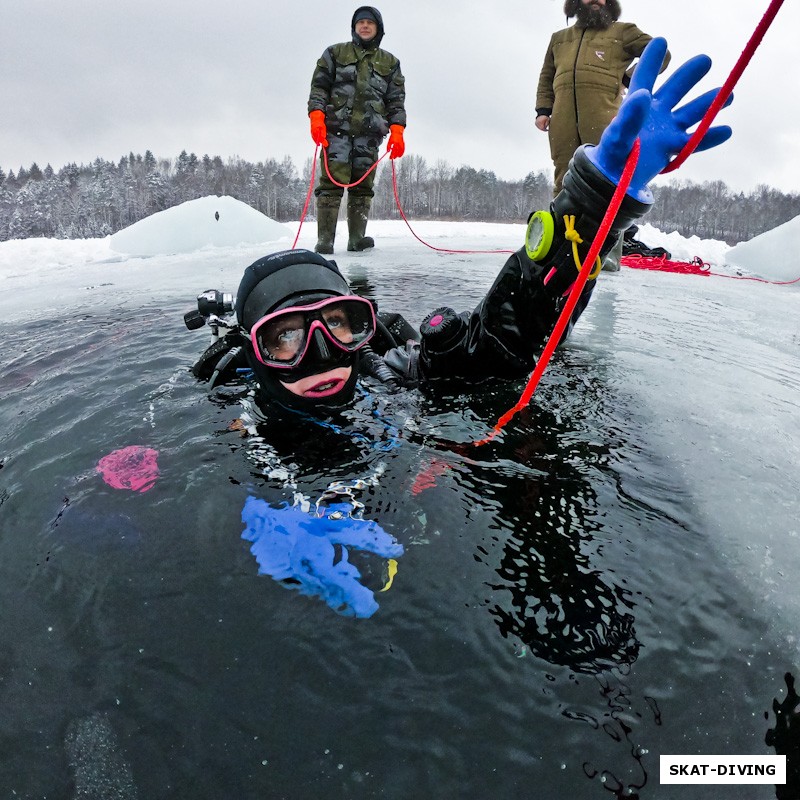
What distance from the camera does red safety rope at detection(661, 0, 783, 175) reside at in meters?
1.11

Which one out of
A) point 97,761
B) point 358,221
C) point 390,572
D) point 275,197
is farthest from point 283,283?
point 275,197

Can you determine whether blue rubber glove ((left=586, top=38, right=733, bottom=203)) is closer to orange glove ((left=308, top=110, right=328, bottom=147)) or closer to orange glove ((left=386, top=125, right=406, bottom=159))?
orange glove ((left=308, top=110, right=328, bottom=147))

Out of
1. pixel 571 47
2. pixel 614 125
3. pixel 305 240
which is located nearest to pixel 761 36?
pixel 614 125

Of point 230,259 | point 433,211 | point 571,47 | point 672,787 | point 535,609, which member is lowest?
point 672,787

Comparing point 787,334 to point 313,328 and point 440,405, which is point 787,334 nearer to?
point 440,405

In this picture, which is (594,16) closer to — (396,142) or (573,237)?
(396,142)

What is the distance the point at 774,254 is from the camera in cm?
834

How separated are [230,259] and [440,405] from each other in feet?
20.6

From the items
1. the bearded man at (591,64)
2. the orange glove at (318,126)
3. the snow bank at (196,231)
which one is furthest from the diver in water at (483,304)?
the snow bank at (196,231)

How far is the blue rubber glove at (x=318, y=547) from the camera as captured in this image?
1.29 meters

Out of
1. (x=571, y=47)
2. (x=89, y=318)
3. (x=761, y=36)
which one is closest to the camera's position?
(x=761, y=36)

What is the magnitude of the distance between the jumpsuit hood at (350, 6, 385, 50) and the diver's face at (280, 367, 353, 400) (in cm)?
574

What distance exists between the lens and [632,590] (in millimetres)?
1280

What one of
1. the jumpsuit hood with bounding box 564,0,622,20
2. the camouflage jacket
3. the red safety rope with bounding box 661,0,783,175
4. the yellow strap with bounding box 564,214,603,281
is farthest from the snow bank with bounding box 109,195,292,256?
the red safety rope with bounding box 661,0,783,175
